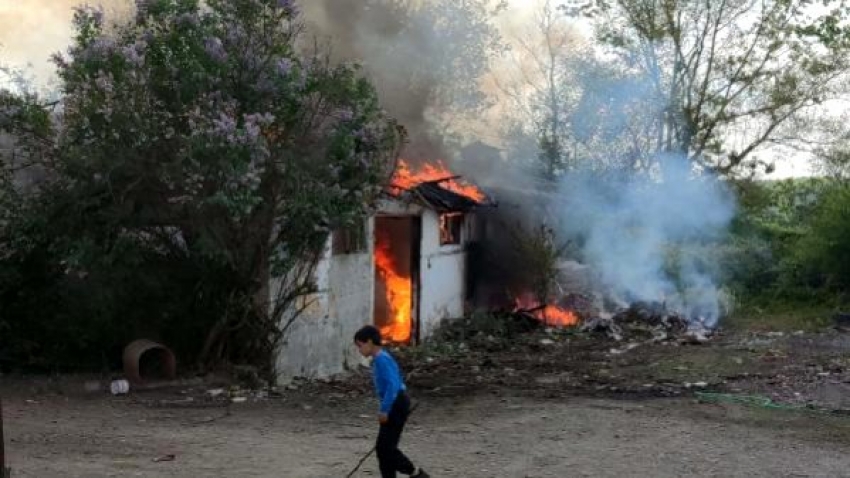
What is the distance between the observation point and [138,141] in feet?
31.5

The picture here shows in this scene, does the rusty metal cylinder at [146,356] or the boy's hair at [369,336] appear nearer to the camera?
the boy's hair at [369,336]

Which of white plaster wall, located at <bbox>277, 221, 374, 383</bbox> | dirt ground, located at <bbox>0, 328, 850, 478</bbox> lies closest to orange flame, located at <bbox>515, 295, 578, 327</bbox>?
dirt ground, located at <bbox>0, 328, 850, 478</bbox>

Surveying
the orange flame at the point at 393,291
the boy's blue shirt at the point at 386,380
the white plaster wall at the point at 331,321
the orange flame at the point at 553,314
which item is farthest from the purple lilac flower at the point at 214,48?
the orange flame at the point at 553,314

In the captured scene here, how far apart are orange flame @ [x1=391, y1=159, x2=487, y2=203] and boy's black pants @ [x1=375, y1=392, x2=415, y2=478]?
9578 mm

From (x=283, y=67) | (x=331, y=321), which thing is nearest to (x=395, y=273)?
(x=331, y=321)

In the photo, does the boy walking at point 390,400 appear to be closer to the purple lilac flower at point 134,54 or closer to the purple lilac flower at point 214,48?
the purple lilac flower at point 214,48

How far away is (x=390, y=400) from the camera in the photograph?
583cm

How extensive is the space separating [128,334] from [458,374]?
14.7 feet

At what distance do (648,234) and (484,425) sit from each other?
1321 centimetres

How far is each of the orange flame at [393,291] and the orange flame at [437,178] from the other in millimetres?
1234

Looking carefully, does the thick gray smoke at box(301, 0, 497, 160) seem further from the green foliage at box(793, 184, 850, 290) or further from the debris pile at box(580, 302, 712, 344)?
the green foliage at box(793, 184, 850, 290)

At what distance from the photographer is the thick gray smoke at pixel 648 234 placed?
63.6 feet

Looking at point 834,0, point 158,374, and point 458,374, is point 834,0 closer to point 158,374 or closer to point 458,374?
point 458,374

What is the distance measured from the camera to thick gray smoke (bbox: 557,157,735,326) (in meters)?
19.4
